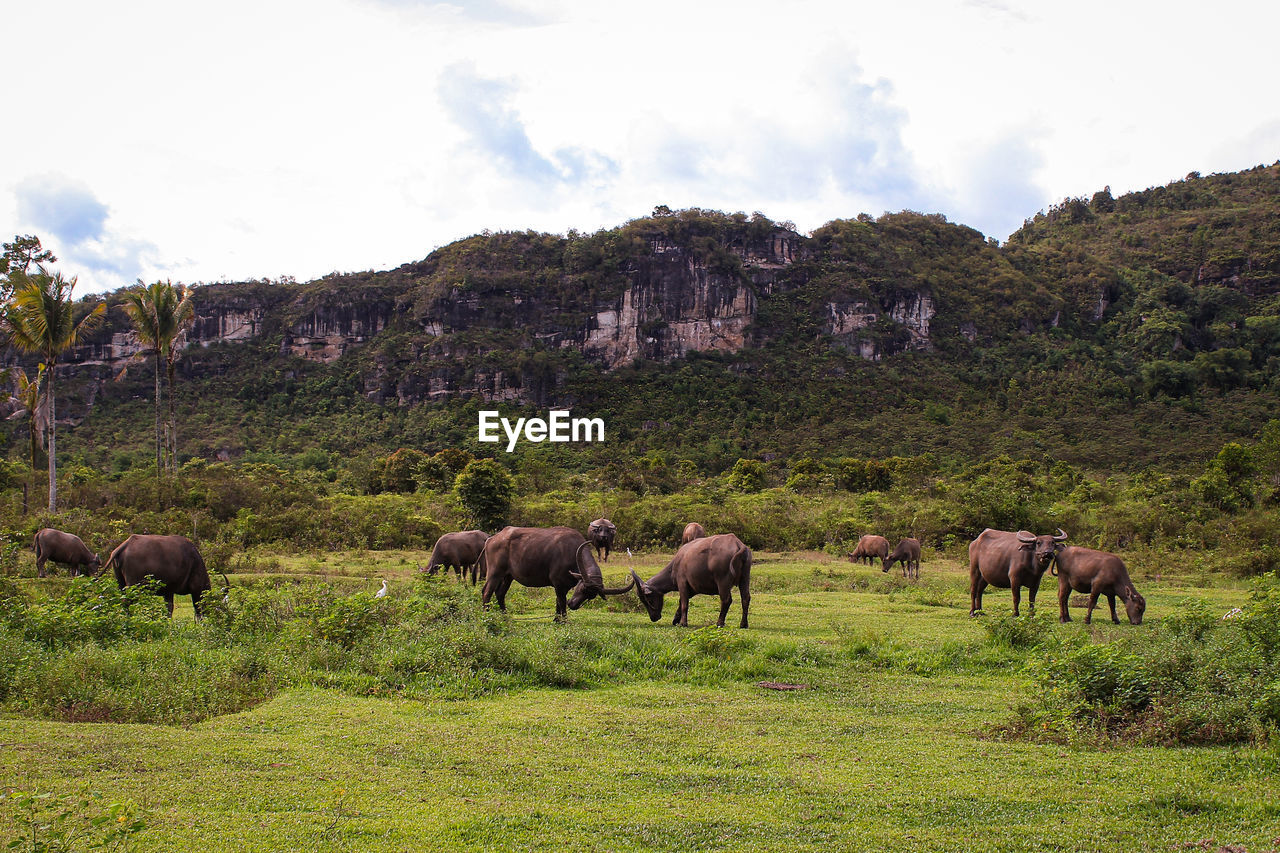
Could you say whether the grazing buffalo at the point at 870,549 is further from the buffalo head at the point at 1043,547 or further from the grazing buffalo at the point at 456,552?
the grazing buffalo at the point at 456,552

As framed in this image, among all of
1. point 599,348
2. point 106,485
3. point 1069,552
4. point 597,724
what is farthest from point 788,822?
point 599,348

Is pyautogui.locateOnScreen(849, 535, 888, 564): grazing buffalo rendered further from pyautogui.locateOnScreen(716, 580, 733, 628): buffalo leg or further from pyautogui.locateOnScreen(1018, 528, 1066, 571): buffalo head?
pyautogui.locateOnScreen(716, 580, 733, 628): buffalo leg

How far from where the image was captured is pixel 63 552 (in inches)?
760

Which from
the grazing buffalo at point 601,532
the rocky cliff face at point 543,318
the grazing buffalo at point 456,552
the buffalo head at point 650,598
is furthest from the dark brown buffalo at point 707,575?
the rocky cliff face at point 543,318

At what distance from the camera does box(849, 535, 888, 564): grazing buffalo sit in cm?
2678

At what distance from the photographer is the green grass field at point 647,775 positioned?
5520mm

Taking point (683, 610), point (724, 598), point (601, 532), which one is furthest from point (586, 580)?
point (601, 532)

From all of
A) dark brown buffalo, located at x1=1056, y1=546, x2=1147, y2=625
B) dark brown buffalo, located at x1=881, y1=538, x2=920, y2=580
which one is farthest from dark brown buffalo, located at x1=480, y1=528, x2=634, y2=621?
dark brown buffalo, located at x1=881, y1=538, x2=920, y2=580

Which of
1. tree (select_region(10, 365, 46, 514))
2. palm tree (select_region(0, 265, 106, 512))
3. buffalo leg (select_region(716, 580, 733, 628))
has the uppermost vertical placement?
palm tree (select_region(0, 265, 106, 512))

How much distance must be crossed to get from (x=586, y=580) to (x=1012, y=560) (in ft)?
25.8

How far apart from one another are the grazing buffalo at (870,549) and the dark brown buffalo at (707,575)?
13.4 metres

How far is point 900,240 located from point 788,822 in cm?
13308

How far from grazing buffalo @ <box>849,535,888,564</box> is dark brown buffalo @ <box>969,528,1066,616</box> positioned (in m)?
9.95

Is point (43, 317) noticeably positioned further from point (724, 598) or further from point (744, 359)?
point (744, 359)
